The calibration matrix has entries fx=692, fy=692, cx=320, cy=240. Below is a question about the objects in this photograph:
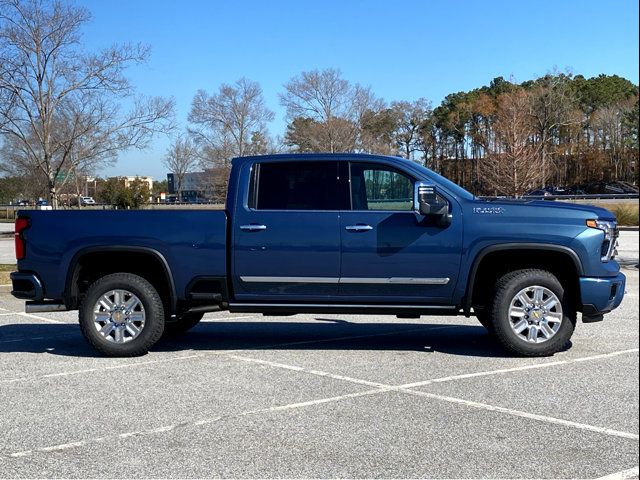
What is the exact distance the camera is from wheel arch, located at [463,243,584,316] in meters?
6.86

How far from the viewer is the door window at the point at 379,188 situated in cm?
714

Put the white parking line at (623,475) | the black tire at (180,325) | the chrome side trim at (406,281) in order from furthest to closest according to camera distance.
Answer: the black tire at (180,325), the chrome side trim at (406,281), the white parking line at (623,475)

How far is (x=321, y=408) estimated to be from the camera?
5.37 m

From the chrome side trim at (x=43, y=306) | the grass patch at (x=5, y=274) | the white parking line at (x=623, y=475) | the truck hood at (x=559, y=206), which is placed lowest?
the white parking line at (x=623, y=475)

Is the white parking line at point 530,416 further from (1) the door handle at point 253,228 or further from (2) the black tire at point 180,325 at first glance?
(2) the black tire at point 180,325

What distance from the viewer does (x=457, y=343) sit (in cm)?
802

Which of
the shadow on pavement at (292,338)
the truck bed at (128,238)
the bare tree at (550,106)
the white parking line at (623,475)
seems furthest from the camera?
the bare tree at (550,106)

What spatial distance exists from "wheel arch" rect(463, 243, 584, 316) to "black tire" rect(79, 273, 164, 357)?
318 cm

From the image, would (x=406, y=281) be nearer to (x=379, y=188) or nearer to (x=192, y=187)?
(x=379, y=188)

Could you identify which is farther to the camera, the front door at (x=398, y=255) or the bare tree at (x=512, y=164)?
the bare tree at (x=512, y=164)

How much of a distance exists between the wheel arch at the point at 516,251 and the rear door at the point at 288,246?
1.34 m

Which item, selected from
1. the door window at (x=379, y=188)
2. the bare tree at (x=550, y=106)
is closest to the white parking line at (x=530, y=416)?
the door window at (x=379, y=188)

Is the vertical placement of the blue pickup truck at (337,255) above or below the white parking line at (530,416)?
above

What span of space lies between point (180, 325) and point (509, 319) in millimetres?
3972
